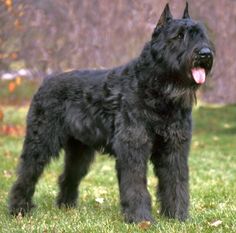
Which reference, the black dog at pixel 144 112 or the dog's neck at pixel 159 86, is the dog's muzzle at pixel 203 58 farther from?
the dog's neck at pixel 159 86

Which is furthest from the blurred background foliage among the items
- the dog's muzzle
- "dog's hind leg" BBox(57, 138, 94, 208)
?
the dog's muzzle

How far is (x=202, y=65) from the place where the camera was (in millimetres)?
5625

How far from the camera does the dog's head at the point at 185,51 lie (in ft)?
18.2

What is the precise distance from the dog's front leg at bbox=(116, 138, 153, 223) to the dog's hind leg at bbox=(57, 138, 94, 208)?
4.72ft

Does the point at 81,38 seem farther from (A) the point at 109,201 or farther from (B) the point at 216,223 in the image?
(B) the point at 216,223

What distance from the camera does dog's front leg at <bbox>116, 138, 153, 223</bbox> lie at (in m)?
5.88

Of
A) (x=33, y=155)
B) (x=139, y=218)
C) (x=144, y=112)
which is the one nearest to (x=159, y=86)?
(x=144, y=112)

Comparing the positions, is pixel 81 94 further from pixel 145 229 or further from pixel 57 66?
pixel 57 66

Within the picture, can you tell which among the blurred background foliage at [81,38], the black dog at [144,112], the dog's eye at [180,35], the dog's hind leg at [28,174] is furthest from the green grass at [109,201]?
the blurred background foliage at [81,38]

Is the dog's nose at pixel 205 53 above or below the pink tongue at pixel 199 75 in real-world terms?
above

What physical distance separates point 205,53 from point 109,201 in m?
2.89

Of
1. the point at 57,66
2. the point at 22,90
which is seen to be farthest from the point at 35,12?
the point at 22,90

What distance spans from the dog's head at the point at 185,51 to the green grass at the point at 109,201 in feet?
4.61

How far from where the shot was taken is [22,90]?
23.5 m
